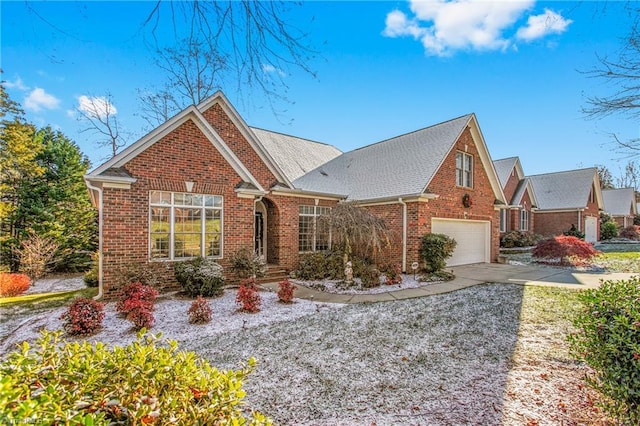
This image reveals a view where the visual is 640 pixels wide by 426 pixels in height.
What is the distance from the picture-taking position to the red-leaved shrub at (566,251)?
1494 centimetres

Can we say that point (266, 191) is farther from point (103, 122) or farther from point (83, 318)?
point (103, 122)

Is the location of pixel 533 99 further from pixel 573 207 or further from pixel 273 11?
pixel 573 207

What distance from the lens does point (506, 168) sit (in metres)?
26.5

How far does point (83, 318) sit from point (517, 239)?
26.6m

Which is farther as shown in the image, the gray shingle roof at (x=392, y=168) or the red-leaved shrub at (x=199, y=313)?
the gray shingle roof at (x=392, y=168)

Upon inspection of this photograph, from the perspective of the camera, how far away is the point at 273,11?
10.1ft

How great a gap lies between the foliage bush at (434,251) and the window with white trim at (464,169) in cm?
369

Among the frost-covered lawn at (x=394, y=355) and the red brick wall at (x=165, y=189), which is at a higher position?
the red brick wall at (x=165, y=189)

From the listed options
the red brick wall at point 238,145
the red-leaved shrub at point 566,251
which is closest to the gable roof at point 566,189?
the red-leaved shrub at point 566,251

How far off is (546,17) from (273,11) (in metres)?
3.71

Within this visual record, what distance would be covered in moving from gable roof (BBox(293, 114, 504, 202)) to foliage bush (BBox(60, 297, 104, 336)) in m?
8.77

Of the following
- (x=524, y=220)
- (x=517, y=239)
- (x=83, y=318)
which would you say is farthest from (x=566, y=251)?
(x=83, y=318)

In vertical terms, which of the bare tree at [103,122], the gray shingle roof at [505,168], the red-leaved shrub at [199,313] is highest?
the bare tree at [103,122]

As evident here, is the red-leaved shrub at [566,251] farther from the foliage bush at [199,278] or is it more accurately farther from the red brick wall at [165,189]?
the foliage bush at [199,278]
